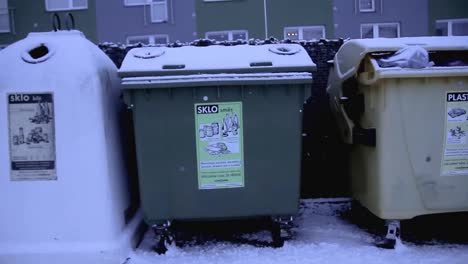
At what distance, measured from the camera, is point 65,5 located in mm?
17578

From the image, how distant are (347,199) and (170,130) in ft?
8.17

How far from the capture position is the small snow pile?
3.34 metres

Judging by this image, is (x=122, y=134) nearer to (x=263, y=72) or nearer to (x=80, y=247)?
(x=80, y=247)

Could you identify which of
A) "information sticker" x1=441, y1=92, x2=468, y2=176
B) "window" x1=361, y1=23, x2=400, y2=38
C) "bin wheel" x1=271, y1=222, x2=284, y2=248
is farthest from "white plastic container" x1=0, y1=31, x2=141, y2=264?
"window" x1=361, y1=23, x2=400, y2=38

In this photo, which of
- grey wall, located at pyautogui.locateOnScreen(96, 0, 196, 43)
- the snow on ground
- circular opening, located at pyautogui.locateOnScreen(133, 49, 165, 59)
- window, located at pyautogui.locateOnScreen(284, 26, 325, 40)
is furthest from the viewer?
grey wall, located at pyautogui.locateOnScreen(96, 0, 196, 43)


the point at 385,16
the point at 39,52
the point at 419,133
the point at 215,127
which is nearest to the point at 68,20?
Result: the point at 39,52

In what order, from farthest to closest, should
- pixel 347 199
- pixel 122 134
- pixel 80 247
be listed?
pixel 347 199 → pixel 122 134 → pixel 80 247

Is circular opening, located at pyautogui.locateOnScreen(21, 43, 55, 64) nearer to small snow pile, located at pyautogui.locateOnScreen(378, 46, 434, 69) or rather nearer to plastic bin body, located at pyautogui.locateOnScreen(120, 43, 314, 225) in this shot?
plastic bin body, located at pyautogui.locateOnScreen(120, 43, 314, 225)

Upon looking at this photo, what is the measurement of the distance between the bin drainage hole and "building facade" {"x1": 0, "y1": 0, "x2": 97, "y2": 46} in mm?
14302

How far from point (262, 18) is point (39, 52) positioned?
13639mm

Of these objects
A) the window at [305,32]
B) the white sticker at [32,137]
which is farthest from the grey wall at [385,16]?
the white sticker at [32,137]

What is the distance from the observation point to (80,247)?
3.25 meters

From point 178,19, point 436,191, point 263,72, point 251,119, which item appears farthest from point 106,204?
point 178,19

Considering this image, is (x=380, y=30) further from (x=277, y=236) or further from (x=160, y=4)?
(x=277, y=236)
